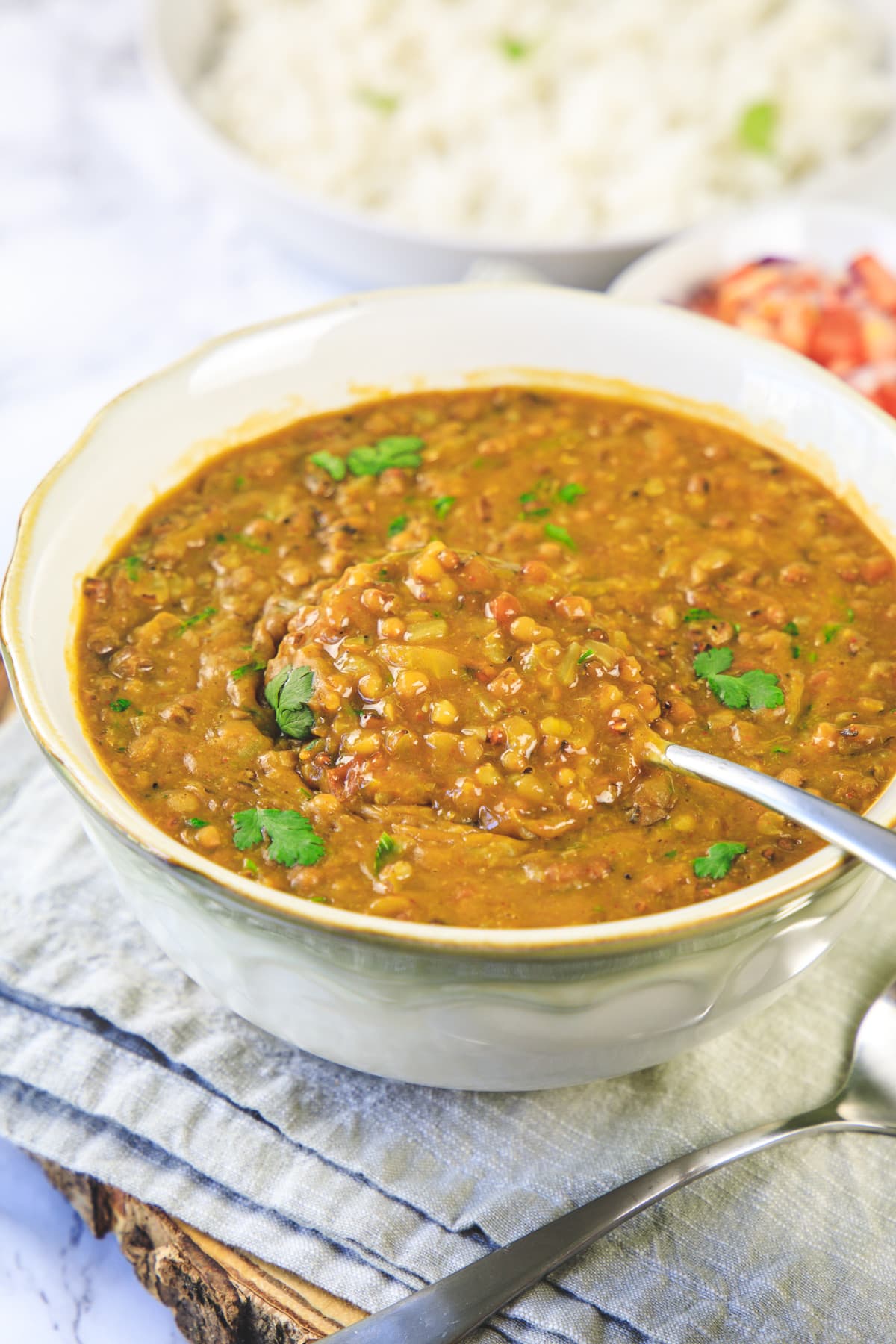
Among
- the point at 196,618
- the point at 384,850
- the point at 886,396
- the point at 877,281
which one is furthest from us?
the point at 877,281

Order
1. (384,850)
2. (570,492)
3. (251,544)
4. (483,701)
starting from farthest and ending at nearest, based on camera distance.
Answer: (570,492), (251,544), (483,701), (384,850)

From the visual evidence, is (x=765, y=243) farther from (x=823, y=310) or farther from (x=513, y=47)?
(x=513, y=47)

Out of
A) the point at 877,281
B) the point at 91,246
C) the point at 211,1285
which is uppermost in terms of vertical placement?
the point at 877,281

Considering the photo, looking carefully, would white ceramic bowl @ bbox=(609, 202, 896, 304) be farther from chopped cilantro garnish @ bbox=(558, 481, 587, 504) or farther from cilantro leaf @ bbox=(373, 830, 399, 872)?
cilantro leaf @ bbox=(373, 830, 399, 872)

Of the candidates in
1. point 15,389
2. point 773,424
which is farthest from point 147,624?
point 15,389

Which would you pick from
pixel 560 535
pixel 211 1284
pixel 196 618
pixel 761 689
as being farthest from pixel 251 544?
pixel 211 1284

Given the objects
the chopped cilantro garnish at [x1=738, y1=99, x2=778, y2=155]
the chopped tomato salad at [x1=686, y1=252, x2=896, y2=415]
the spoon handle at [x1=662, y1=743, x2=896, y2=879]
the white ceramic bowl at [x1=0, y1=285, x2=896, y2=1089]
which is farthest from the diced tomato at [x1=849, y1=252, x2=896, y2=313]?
the spoon handle at [x1=662, y1=743, x2=896, y2=879]

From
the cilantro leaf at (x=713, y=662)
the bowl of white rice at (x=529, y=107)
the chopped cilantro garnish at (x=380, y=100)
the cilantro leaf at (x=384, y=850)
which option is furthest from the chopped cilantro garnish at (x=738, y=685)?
the chopped cilantro garnish at (x=380, y=100)
